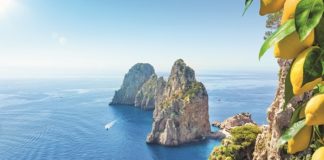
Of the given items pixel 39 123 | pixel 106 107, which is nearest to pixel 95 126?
pixel 39 123

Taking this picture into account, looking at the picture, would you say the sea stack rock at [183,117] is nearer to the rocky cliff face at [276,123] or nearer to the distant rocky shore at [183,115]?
the distant rocky shore at [183,115]

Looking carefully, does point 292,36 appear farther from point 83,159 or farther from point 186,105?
point 186,105

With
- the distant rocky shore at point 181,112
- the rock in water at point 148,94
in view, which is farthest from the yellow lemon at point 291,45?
the rock in water at point 148,94

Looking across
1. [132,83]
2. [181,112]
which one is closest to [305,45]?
[181,112]

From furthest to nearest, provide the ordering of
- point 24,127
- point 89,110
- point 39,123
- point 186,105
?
point 89,110, point 39,123, point 24,127, point 186,105

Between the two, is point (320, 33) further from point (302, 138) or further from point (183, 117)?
point (183, 117)
